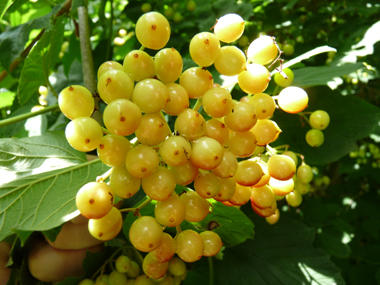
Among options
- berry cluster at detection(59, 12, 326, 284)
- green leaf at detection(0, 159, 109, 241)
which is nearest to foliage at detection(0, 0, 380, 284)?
green leaf at detection(0, 159, 109, 241)

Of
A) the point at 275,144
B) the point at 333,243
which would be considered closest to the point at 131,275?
the point at 275,144

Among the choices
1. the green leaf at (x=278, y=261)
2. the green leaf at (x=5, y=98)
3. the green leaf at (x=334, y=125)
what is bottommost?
the green leaf at (x=278, y=261)

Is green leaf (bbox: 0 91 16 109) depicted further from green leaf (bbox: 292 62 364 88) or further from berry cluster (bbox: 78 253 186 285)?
green leaf (bbox: 292 62 364 88)

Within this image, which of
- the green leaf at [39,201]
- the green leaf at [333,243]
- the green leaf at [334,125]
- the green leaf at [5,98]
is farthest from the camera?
the green leaf at [333,243]

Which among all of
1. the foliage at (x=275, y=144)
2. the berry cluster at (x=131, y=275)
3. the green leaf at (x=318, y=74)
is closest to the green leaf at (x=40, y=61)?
Result: the foliage at (x=275, y=144)

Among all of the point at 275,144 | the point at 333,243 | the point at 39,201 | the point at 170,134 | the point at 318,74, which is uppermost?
the point at 170,134

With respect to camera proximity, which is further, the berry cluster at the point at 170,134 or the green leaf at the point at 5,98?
the green leaf at the point at 5,98

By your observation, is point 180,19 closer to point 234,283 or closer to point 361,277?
point 234,283

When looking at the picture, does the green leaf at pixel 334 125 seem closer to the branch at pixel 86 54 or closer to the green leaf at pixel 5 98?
the branch at pixel 86 54

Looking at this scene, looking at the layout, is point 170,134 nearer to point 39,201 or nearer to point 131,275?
point 39,201

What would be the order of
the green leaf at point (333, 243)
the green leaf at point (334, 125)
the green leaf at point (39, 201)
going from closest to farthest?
the green leaf at point (39, 201) → the green leaf at point (334, 125) → the green leaf at point (333, 243)
